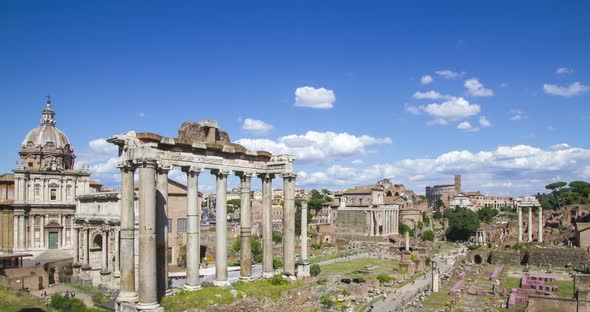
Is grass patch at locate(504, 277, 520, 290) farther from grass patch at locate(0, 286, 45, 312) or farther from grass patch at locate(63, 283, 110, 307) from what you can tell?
grass patch at locate(0, 286, 45, 312)

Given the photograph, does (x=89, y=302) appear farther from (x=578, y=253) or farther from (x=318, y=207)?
(x=318, y=207)

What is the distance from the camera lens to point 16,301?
26.3 metres

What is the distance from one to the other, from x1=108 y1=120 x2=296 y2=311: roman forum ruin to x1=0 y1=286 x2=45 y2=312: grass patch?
435 inches

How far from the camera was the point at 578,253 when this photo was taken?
6022cm

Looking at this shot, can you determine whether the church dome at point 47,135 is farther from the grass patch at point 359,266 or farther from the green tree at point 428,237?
the green tree at point 428,237

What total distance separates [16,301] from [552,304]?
32.3 m

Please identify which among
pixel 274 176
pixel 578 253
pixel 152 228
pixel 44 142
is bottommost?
pixel 578 253

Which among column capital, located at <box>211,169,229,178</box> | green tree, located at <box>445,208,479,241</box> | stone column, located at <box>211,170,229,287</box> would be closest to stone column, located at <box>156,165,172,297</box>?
stone column, located at <box>211,170,229,287</box>

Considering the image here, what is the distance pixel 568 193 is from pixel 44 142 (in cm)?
11199

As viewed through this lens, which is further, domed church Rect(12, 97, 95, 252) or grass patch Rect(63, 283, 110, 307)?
domed church Rect(12, 97, 95, 252)

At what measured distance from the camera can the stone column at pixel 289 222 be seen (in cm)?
2283

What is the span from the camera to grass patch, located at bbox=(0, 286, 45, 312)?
25000 millimetres

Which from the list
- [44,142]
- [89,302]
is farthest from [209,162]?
[44,142]

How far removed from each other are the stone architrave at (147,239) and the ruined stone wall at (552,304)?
26.2 meters
